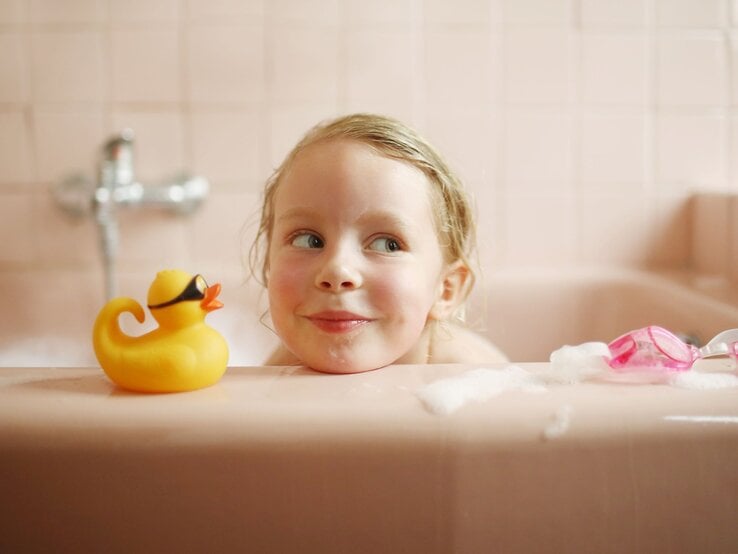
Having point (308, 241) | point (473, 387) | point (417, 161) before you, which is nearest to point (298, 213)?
point (308, 241)

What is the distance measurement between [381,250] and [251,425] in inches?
9.8

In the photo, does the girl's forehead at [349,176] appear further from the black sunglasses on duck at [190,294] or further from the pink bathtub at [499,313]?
the pink bathtub at [499,313]

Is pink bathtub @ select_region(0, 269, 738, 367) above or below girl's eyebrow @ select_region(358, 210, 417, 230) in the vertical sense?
below

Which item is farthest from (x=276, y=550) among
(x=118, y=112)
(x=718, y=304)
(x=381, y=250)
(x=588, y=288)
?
(x=118, y=112)

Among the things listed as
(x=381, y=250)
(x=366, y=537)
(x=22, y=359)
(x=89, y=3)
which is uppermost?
(x=89, y=3)

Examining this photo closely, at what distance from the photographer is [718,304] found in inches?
39.6

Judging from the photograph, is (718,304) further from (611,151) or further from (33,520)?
(33,520)

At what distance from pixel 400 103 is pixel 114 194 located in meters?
0.57

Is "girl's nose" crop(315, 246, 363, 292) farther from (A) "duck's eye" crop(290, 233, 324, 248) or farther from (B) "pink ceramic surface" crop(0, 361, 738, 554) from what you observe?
(B) "pink ceramic surface" crop(0, 361, 738, 554)

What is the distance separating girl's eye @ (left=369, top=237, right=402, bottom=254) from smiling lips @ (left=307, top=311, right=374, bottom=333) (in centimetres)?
7

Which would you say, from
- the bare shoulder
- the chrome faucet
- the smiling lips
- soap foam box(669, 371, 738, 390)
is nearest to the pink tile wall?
the chrome faucet

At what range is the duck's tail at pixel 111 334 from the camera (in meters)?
0.50

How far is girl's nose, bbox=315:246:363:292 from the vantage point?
0.59 metres

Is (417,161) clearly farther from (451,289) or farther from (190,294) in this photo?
(190,294)
